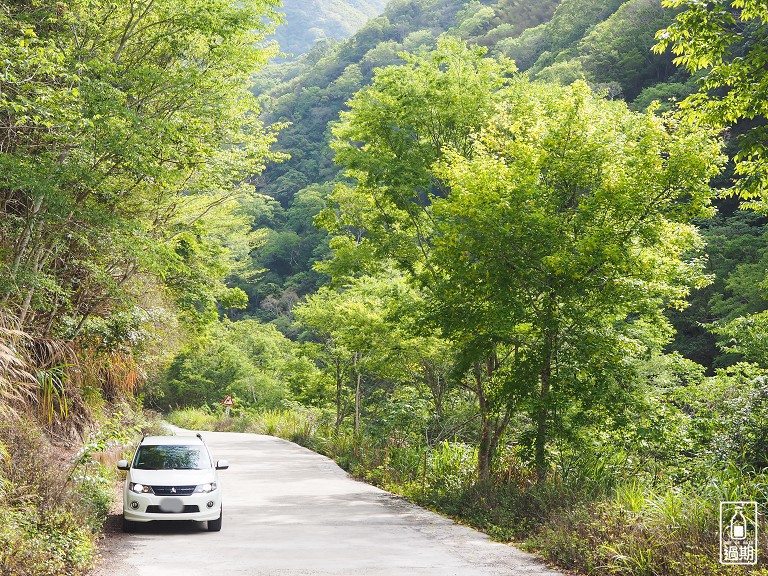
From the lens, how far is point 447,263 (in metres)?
13.3

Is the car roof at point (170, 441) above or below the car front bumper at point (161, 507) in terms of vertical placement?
above

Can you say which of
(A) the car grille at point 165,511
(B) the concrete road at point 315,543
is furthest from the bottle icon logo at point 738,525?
(A) the car grille at point 165,511

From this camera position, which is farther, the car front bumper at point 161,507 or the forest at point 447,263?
the car front bumper at point 161,507

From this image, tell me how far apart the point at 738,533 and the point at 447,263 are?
277 inches

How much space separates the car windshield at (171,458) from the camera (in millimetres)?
11984

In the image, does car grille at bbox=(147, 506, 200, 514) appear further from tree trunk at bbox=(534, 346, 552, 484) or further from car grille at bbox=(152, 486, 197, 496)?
tree trunk at bbox=(534, 346, 552, 484)

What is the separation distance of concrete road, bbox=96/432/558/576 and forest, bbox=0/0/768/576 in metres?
0.66

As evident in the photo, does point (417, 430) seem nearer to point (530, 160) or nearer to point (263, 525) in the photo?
point (263, 525)

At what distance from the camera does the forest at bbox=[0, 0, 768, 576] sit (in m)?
9.04

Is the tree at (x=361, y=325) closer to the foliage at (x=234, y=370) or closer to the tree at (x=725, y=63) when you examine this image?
the tree at (x=725, y=63)

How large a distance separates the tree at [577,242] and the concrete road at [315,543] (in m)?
2.62

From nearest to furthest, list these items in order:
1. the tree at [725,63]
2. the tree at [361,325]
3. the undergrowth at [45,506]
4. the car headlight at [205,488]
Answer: the undergrowth at [45,506] < the tree at [725,63] < the car headlight at [205,488] < the tree at [361,325]

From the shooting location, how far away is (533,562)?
30.7ft

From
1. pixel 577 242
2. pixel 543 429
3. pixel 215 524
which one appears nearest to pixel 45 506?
pixel 215 524
